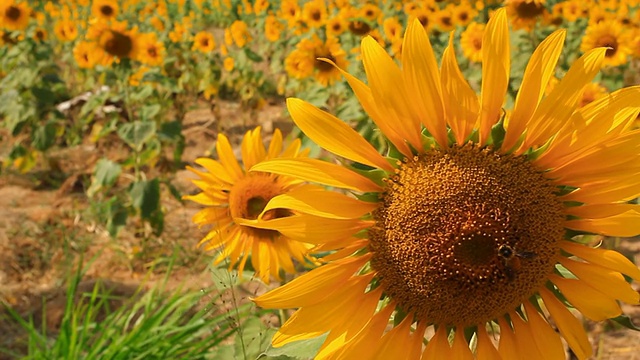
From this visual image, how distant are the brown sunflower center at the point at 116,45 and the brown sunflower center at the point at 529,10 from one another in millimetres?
2890

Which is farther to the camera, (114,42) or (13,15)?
(13,15)

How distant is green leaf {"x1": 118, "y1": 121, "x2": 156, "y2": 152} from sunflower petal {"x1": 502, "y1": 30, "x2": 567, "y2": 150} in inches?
105

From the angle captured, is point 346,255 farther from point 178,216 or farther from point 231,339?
point 178,216

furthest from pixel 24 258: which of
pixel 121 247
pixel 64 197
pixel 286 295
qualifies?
pixel 286 295

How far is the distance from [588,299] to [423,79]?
1.38 feet

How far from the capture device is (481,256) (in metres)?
0.94

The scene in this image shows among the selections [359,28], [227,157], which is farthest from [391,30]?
[227,157]

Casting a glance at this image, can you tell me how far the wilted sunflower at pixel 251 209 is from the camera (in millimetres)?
1620

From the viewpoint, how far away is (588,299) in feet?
3.03

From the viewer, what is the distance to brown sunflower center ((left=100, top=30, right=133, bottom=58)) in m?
3.48

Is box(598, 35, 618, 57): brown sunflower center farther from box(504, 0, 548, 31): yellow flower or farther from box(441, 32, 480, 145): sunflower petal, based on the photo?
box(441, 32, 480, 145): sunflower petal

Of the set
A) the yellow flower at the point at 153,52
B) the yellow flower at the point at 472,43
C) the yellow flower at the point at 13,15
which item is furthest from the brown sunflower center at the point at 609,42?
the yellow flower at the point at 13,15

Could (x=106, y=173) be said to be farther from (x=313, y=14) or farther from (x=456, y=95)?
(x=456, y=95)

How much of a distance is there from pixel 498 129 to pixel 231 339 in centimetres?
209
